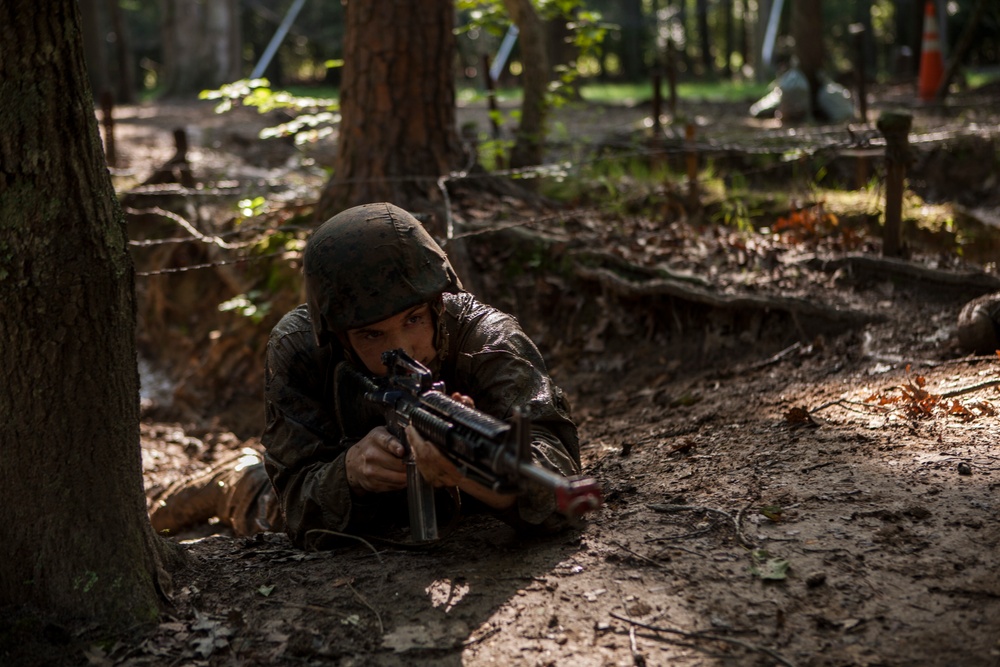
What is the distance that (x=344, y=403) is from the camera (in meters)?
3.50

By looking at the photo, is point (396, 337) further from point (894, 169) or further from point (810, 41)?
point (810, 41)

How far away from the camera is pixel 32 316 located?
2.90 m

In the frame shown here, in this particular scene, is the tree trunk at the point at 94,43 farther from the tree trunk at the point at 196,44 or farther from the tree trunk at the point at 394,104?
the tree trunk at the point at 394,104

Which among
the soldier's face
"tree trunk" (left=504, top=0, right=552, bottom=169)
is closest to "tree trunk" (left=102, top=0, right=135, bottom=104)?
"tree trunk" (left=504, top=0, right=552, bottom=169)

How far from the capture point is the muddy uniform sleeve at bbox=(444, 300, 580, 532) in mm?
3215

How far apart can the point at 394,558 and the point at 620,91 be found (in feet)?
67.4

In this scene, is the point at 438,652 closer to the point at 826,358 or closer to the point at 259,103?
the point at 826,358

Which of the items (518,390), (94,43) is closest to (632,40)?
(94,43)

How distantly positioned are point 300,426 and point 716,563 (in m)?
1.55

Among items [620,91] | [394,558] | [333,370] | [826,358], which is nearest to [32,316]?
[333,370]

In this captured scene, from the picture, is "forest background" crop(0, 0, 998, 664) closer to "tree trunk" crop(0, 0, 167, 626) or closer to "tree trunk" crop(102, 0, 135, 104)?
"tree trunk" crop(0, 0, 167, 626)

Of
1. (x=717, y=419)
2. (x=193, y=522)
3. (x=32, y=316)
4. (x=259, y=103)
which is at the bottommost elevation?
(x=193, y=522)

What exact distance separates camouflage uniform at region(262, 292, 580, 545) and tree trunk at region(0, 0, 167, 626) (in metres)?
0.64

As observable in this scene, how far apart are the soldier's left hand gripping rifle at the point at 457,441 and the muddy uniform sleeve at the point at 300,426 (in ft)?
1.53
